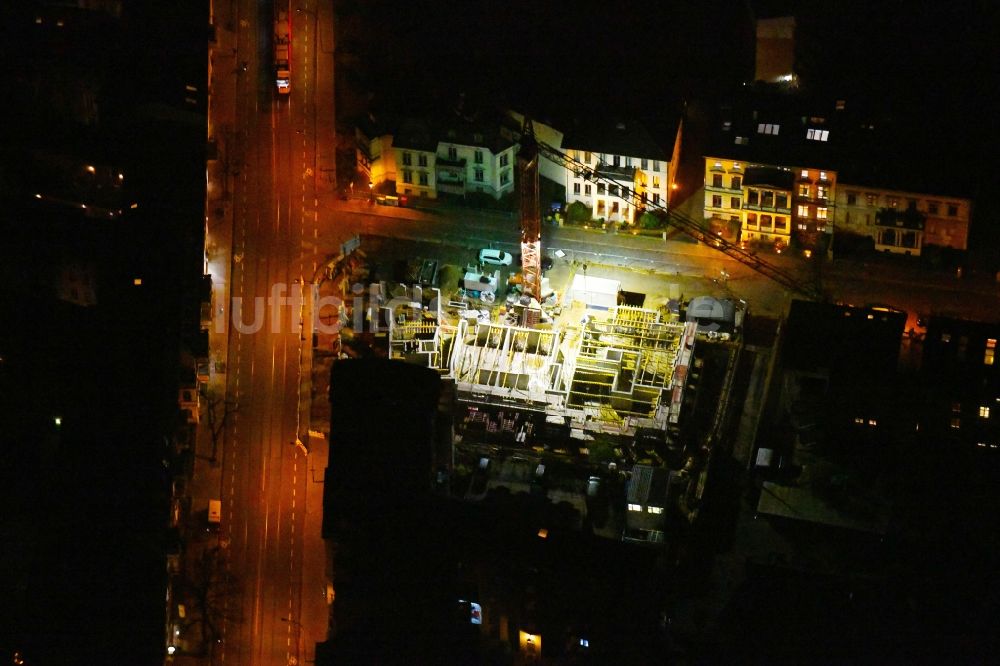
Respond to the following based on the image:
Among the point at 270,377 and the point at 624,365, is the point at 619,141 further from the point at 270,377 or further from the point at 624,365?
the point at 270,377

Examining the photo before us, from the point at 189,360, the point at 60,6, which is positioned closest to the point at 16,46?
the point at 60,6

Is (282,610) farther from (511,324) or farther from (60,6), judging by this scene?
(60,6)

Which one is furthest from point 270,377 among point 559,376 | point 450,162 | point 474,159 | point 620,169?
point 620,169

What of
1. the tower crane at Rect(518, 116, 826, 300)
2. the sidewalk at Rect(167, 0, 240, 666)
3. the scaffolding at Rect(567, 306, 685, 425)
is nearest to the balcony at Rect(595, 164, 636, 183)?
the tower crane at Rect(518, 116, 826, 300)

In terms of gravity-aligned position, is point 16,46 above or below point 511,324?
above

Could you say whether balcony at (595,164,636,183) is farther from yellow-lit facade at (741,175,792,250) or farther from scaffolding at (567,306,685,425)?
scaffolding at (567,306,685,425)

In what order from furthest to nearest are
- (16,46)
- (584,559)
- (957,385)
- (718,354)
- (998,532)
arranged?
(16,46) < (718,354) < (957,385) < (998,532) < (584,559)
